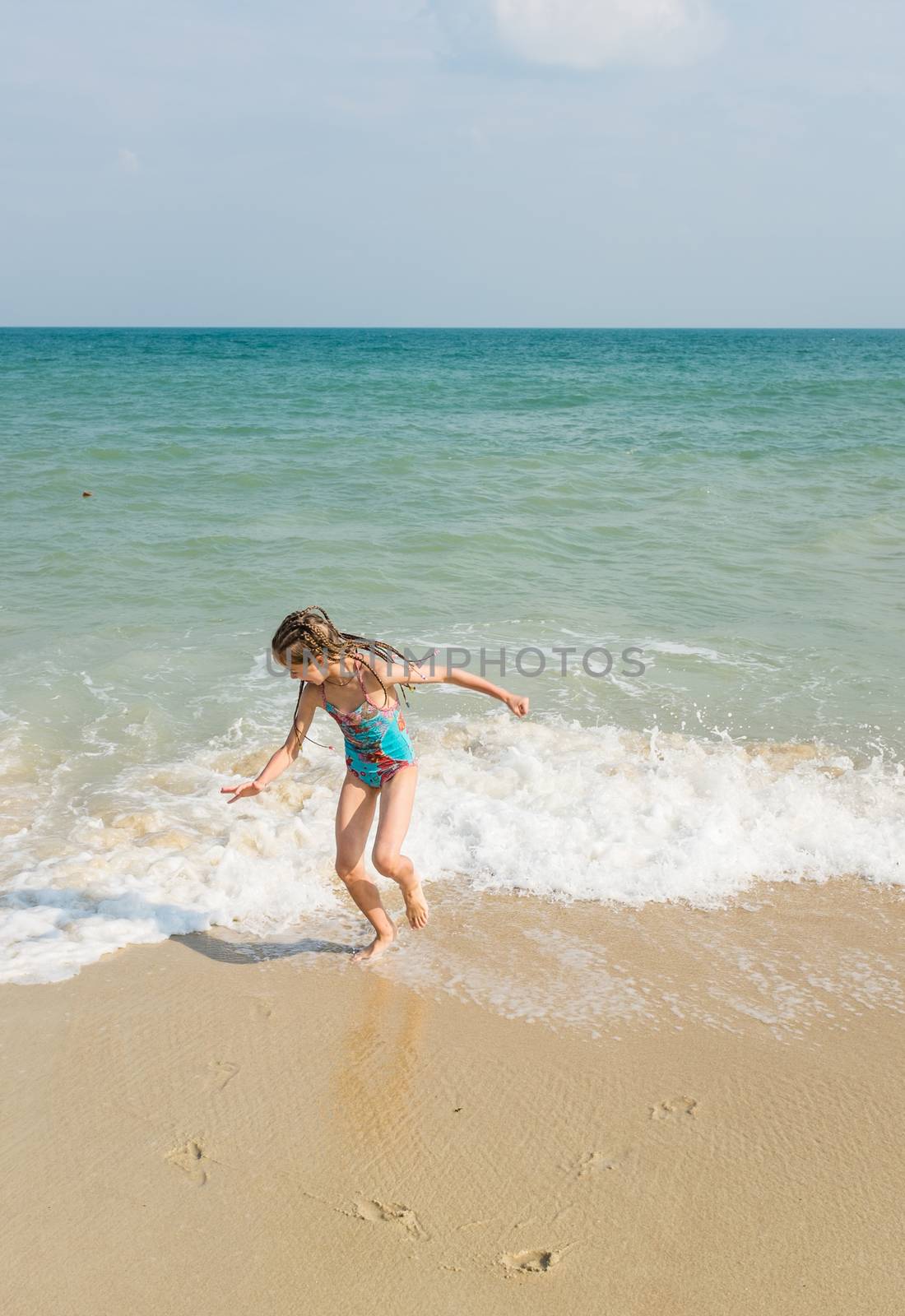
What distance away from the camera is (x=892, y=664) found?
28.4 feet

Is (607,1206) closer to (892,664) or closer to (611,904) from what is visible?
(611,904)

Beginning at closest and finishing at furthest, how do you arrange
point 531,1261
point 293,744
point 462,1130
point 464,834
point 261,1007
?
point 531,1261 → point 462,1130 → point 261,1007 → point 293,744 → point 464,834

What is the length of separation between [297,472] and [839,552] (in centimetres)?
896

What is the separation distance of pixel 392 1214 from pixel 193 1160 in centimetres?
67

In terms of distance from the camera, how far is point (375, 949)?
457cm

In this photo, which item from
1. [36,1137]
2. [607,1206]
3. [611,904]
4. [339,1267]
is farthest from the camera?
[611,904]

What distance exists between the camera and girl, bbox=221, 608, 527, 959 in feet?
13.9

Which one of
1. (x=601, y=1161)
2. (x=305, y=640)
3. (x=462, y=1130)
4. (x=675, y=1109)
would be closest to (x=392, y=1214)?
→ (x=462, y=1130)

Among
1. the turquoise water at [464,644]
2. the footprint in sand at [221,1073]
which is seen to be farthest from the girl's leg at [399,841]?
the footprint in sand at [221,1073]

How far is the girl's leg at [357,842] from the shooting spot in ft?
14.4

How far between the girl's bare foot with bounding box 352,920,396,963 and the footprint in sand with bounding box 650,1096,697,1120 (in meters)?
A: 1.44

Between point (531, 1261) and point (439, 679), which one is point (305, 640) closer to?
point (439, 679)

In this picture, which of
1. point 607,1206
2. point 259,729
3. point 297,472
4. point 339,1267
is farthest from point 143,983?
point 297,472

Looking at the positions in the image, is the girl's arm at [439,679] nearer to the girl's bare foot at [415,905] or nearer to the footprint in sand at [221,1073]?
the girl's bare foot at [415,905]
